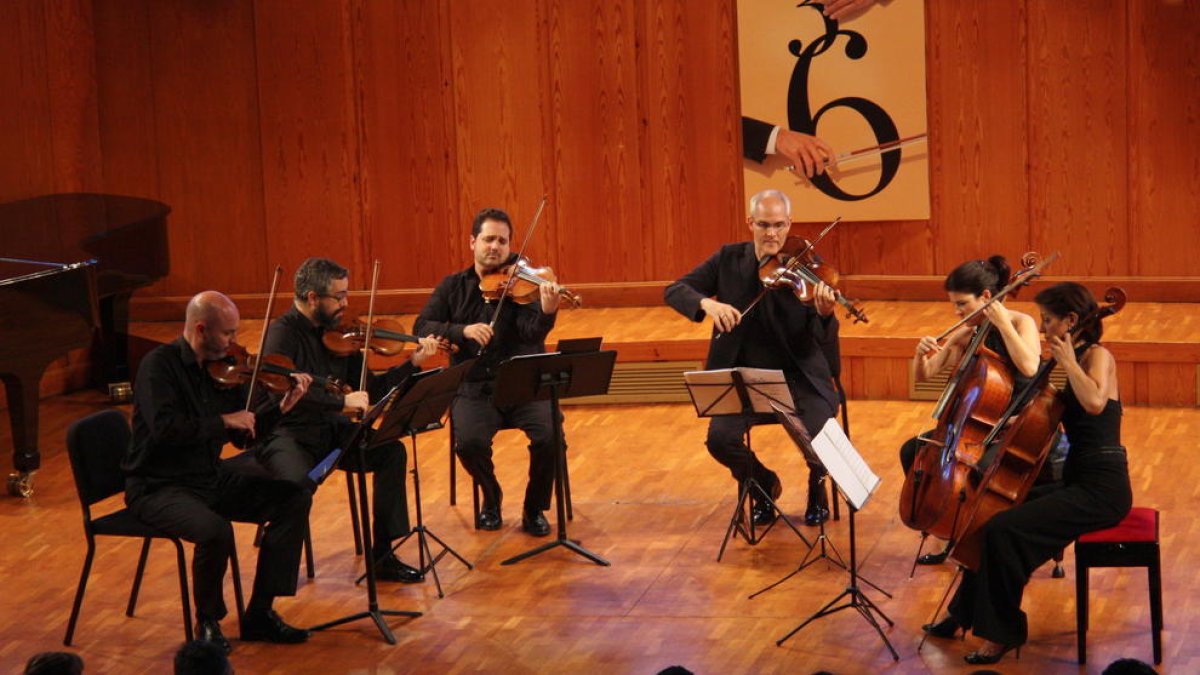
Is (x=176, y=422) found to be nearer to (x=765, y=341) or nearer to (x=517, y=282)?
(x=517, y=282)

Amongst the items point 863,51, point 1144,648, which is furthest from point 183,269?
point 1144,648

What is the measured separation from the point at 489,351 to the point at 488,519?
2.12ft

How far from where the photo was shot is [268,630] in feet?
16.1

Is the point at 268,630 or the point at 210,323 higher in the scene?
the point at 210,323

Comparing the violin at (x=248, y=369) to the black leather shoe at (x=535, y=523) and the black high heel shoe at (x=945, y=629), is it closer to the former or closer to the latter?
the black leather shoe at (x=535, y=523)

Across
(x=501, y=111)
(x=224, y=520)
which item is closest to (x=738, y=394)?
(x=224, y=520)

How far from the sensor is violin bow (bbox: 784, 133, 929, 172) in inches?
345

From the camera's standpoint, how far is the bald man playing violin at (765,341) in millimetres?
5812

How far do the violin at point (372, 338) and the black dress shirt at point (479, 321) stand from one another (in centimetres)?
38

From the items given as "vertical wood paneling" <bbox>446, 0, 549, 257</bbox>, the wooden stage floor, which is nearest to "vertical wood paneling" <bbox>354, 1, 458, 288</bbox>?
"vertical wood paneling" <bbox>446, 0, 549, 257</bbox>

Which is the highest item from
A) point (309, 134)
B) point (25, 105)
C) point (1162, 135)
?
point (25, 105)

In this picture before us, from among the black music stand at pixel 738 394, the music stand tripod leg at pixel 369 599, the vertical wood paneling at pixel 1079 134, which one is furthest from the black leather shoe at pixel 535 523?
the vertical wood paneling at pixel 1079 134

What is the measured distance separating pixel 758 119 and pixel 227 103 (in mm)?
3130

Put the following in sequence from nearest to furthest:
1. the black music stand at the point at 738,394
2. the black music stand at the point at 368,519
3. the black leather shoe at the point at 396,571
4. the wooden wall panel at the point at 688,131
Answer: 1. the black music stand at the point at 368,519
2. the black music stand at the point at 738,394
3. the black leather shoe at the point at 396,571
4. the wooden wall panel at the point at 688,131
